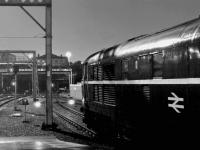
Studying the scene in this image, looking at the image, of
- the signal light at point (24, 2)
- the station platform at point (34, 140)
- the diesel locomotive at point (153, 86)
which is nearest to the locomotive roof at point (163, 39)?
the diesel locomotive at point (153, 86)

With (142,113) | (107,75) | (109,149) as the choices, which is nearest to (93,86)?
(107,75)

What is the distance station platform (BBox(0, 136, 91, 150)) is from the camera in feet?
40.1

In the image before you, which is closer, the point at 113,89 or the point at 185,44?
the point at 185,44

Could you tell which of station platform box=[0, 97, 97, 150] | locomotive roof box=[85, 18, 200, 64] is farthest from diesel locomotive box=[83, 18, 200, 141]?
station platform box=[0, 97, 97, 150]

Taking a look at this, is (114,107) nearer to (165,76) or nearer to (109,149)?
(109,149)

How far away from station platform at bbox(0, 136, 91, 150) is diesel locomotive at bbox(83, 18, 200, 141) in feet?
5.38

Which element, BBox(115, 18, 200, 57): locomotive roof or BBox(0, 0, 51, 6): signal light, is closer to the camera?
BBox(115, 18, 200, 57): locomotive roof

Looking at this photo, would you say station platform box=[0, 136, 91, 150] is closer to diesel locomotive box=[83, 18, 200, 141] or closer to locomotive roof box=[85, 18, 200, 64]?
diesel locomotive box=[83, 18, 200, 141]

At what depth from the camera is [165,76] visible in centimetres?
Answer: 917

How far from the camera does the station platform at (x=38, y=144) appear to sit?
12.2 metres

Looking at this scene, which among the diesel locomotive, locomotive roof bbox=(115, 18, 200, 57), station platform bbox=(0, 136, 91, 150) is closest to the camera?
the diesel locomotive

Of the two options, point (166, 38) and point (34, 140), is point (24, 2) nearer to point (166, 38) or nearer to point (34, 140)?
point (34, 140)

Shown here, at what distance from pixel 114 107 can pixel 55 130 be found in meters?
5.10

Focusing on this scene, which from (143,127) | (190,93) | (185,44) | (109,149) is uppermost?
(185,44)
